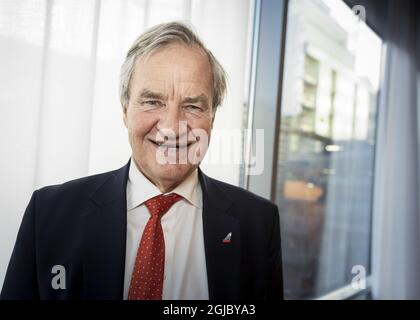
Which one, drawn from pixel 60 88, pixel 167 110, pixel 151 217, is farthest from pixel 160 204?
pixel 60 88

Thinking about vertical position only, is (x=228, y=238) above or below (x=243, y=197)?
below

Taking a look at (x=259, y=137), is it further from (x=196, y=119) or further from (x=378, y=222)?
(x=378, y=222)

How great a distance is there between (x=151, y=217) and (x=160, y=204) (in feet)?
0.15

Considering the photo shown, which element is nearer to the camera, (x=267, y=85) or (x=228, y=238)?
(x=228, y=238)

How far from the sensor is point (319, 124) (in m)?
2.06

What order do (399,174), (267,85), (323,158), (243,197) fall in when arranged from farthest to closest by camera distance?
(323,158) → (399,174) → (267,85) → (243,197)

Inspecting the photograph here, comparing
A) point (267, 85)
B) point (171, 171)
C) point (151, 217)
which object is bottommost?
point (151, 217)

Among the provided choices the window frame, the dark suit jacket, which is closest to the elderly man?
the dark suit jacket

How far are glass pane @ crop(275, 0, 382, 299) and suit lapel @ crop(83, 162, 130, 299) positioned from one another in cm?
97

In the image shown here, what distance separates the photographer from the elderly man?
94cm

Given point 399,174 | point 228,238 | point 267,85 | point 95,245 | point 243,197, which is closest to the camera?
point 95,245

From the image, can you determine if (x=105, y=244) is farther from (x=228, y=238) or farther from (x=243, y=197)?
(x=243, y=197)

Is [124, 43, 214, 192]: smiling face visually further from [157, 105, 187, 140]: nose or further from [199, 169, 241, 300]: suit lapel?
[199, 169, 241, 300]: suit lapel

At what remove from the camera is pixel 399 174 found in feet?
6.39
